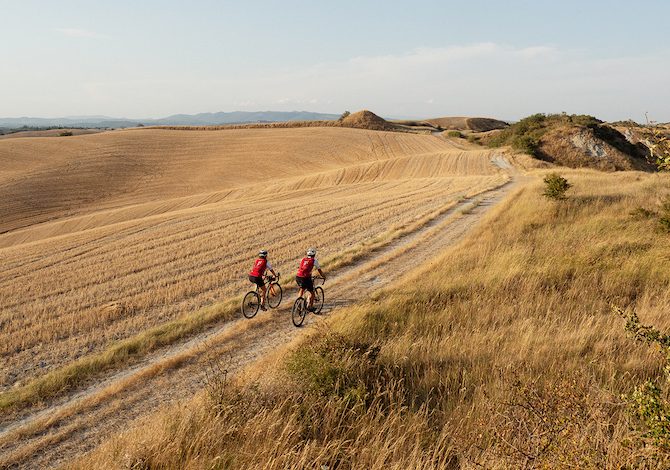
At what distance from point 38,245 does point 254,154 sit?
46514 mm

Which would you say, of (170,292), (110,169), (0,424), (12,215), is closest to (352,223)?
(170,292)

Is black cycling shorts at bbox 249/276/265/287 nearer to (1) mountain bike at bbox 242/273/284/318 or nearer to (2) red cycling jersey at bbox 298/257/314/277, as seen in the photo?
(1) mountain bike at bbox 242/273/284/318

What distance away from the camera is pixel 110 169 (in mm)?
63406

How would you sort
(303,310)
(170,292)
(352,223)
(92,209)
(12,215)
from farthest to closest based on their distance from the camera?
(92,209) → (12,215) → (352,223) → (170,292) → (303,310)

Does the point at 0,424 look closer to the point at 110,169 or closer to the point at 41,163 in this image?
the point at 110,169

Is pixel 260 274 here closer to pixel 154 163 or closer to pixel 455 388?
pixel 455 388

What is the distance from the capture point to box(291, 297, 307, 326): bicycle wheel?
12355mm

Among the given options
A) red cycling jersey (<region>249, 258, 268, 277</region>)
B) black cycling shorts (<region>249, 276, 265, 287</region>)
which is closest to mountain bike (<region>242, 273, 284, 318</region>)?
black cycling shorts (<region>249, 276, 265, 287</region>)

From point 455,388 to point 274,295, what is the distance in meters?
8.31

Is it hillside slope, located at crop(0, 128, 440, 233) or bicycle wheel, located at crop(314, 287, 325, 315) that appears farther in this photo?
hillside slope, located at crop(0, 128, 440, 233)

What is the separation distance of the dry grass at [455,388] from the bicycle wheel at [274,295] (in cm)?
345

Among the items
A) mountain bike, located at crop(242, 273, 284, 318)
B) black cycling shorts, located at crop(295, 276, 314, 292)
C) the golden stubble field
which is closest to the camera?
black cycling shorts, located at crop(295, 276, 314, 292)

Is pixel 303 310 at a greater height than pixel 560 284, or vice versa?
pixel 560 284

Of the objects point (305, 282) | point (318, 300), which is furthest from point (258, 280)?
point (318, 300)
